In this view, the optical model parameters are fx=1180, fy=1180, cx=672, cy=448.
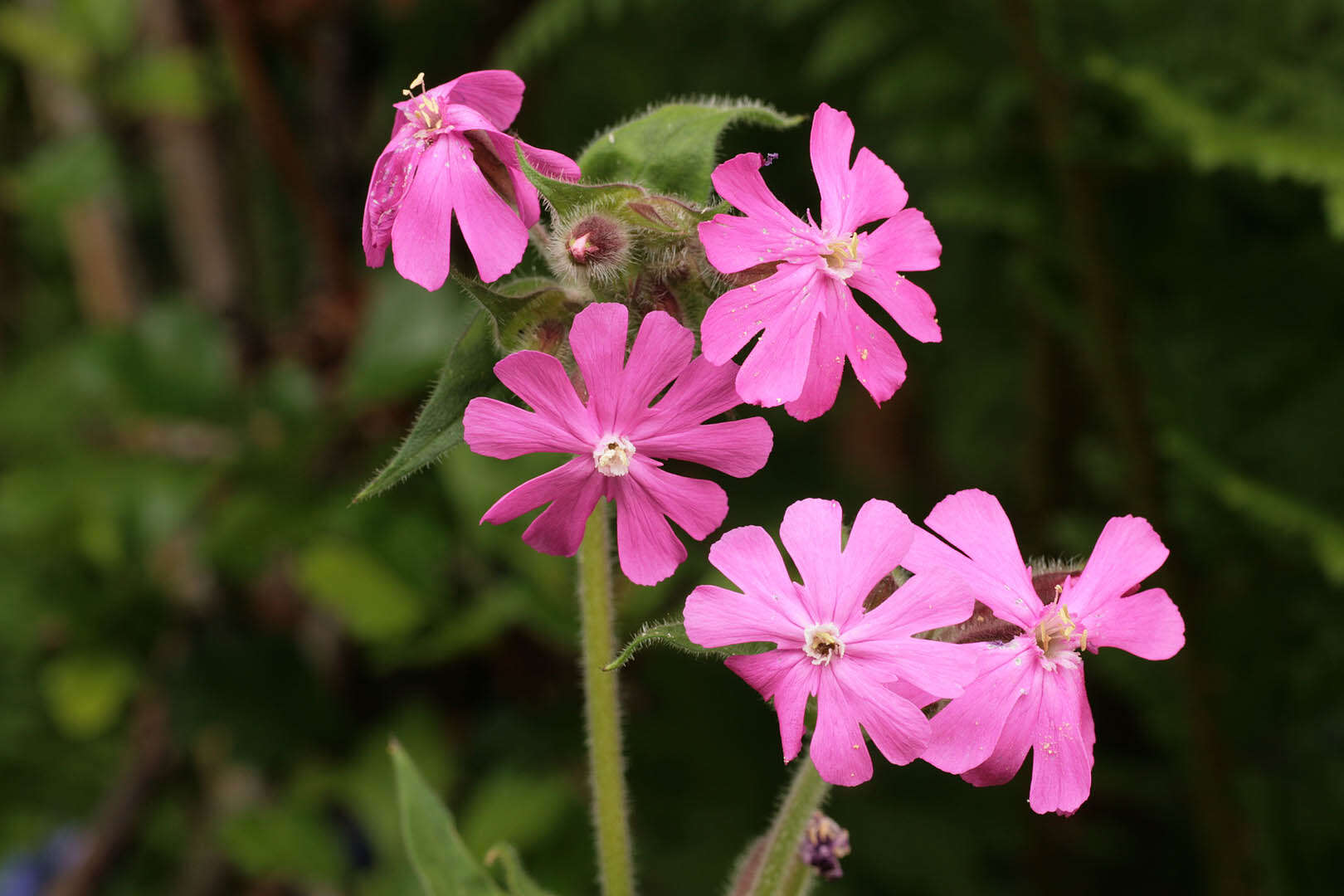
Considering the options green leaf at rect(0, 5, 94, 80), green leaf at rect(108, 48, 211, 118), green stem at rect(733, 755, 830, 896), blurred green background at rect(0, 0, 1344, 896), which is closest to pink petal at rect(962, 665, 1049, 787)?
green stem at rect(733, 755, 830, 896)

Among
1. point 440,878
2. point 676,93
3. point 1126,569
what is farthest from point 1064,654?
Answer: point 676,93

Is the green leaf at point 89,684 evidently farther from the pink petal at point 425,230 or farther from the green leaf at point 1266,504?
the green leaf at point 1266,504

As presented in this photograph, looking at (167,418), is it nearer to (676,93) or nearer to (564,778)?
(564,778)

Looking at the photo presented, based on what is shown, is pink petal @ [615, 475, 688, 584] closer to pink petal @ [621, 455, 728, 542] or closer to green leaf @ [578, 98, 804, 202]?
pink petal @ [621, 455, 728, 542]

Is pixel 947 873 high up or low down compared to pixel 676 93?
down

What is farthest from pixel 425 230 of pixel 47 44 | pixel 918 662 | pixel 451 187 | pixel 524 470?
pixel 47 44

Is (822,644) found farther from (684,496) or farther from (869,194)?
(869,194)
